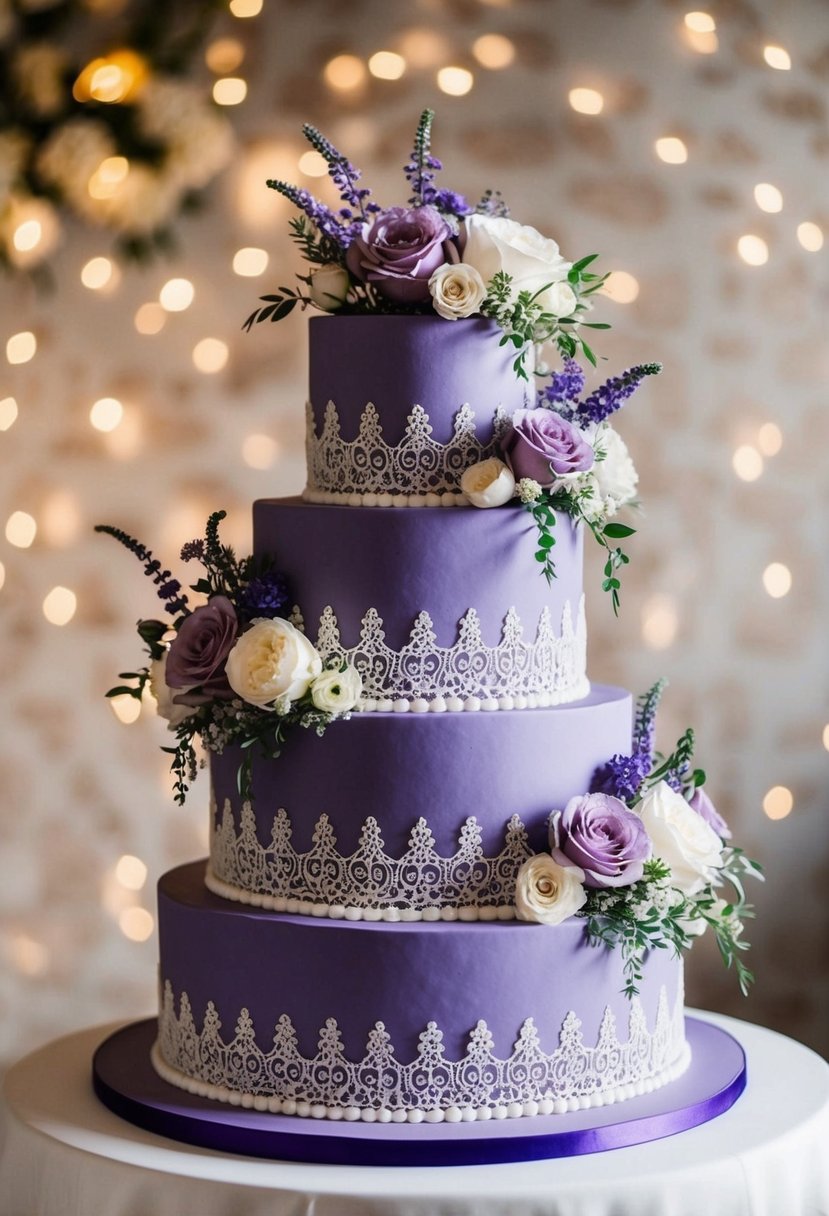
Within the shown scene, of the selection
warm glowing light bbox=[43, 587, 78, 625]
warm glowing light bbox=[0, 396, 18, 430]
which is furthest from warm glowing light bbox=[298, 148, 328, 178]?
warm glowing light bbox=[43, 587, 78, 625]

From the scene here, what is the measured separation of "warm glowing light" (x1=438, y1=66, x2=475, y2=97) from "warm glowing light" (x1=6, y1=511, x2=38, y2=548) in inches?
54.3

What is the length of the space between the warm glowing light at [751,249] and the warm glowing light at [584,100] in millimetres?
465

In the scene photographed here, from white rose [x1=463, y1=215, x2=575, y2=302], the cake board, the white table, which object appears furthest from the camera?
white rose [x1=463, y1=215, x2=575, y2=302]

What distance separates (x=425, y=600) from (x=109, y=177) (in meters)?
→ 1.98

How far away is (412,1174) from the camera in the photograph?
203 centimetres

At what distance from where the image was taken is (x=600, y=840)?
220cm

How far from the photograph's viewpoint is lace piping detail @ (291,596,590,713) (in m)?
2.26

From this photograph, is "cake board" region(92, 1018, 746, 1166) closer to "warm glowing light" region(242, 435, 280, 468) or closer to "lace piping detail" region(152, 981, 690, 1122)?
"lace piping detail" region(152, 981, 690, 1122)

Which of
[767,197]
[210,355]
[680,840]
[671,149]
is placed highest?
[671,149]

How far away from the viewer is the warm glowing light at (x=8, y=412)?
3785 mm

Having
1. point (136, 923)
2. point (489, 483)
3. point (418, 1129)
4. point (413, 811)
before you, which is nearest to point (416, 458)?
point (489, 483)

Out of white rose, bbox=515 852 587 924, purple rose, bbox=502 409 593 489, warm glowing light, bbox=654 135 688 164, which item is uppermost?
warm glowing light, bbox=654 135 688 164

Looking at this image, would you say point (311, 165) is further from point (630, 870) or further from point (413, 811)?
point (630, 870)

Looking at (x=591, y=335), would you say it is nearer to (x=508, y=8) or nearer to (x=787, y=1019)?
(x=508, y=8)
